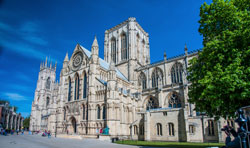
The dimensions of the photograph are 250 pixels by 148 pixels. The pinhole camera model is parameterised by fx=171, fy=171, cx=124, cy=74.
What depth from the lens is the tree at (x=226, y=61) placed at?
37.1 feet

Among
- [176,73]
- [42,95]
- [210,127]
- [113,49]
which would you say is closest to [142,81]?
[176,73]

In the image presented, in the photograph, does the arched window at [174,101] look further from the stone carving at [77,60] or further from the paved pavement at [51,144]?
the stone carving at [77,60]

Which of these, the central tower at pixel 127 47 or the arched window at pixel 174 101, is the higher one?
the central tower at pixel 127 47

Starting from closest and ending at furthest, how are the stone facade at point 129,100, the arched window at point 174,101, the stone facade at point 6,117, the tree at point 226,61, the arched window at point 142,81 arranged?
the tree at point 226,61
the stone facade at point 129,100
the arched window at point 174,101
the arched window at point 142,81
the stone facade at point 6,117

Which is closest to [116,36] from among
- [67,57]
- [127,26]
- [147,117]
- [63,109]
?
[127,26]

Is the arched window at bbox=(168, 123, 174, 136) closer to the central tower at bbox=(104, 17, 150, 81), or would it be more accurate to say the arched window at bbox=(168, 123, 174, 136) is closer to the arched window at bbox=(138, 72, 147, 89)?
the arched window at bbox=(138, 72, 147, 89)

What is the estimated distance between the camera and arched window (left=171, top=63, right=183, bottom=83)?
3850cm

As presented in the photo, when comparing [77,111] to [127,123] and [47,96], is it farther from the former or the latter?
[47,96]

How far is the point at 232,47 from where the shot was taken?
1235 centimetres

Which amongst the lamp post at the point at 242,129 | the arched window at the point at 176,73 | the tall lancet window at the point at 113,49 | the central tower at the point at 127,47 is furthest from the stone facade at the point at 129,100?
the lamp post at the point at 242,129

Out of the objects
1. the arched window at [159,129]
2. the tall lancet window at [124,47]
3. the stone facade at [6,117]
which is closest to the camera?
the arched window at [159,129]

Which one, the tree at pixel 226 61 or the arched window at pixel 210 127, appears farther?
the arched window at pixel 210 127

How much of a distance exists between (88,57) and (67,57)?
8.63 metres

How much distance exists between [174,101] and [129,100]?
31.4ft
